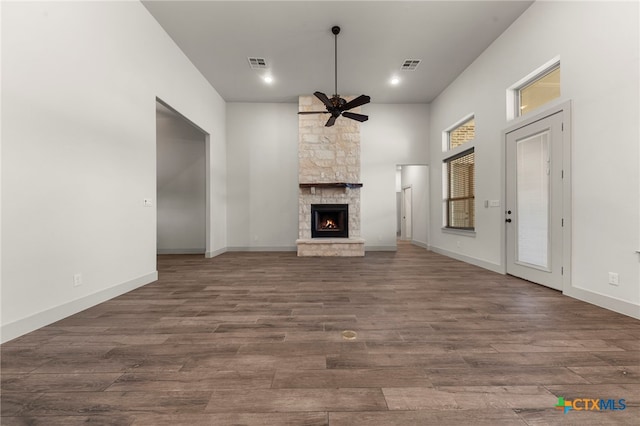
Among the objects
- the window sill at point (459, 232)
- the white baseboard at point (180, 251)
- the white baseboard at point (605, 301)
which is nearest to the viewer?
the white baseboard at point (605, 301)

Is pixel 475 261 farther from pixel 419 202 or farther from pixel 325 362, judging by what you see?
pixel 325 362

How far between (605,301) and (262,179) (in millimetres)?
6322

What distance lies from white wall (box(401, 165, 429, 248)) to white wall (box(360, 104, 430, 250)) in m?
0.96

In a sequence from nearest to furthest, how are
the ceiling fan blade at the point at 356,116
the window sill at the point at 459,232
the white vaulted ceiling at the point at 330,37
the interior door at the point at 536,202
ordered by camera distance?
the interior door at the point at 536,202
the white vaulted ceiling at the point at 330,37
the ceiling fan blade at the point at 356,116
the window sill at the point at 459,232

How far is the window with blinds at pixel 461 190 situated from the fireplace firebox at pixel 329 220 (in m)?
2.46

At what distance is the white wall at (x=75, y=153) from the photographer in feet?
6.69

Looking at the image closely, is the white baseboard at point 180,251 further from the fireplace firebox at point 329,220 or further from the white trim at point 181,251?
the fireplace firebox at point 329,220

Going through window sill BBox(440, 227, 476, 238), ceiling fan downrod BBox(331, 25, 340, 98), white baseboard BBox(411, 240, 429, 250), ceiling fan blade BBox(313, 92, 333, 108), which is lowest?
white baseboard BBox(411, 240, 429, 250)

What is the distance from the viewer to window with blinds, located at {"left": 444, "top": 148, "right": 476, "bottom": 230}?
5258mm

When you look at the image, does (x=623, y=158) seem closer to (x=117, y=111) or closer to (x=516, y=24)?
(x=516, y=24)

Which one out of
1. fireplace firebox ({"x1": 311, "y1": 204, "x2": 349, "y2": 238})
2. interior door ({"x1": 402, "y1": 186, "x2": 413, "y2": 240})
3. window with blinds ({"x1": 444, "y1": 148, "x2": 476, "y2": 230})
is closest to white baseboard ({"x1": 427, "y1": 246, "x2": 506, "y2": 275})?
window with blinds ({"x1": 444, "y1": 148, "x2": 476, "y2": 230})

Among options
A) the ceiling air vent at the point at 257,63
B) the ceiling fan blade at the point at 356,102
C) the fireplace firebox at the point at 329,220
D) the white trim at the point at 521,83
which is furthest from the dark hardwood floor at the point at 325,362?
the ceiling air vent at the point at 257,63

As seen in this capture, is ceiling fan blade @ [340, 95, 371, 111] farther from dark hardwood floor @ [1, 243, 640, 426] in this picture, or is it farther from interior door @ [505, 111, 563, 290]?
dark hardwood floor @ [1, 243, 640, 426]

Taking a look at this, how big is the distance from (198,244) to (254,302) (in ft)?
14.7
